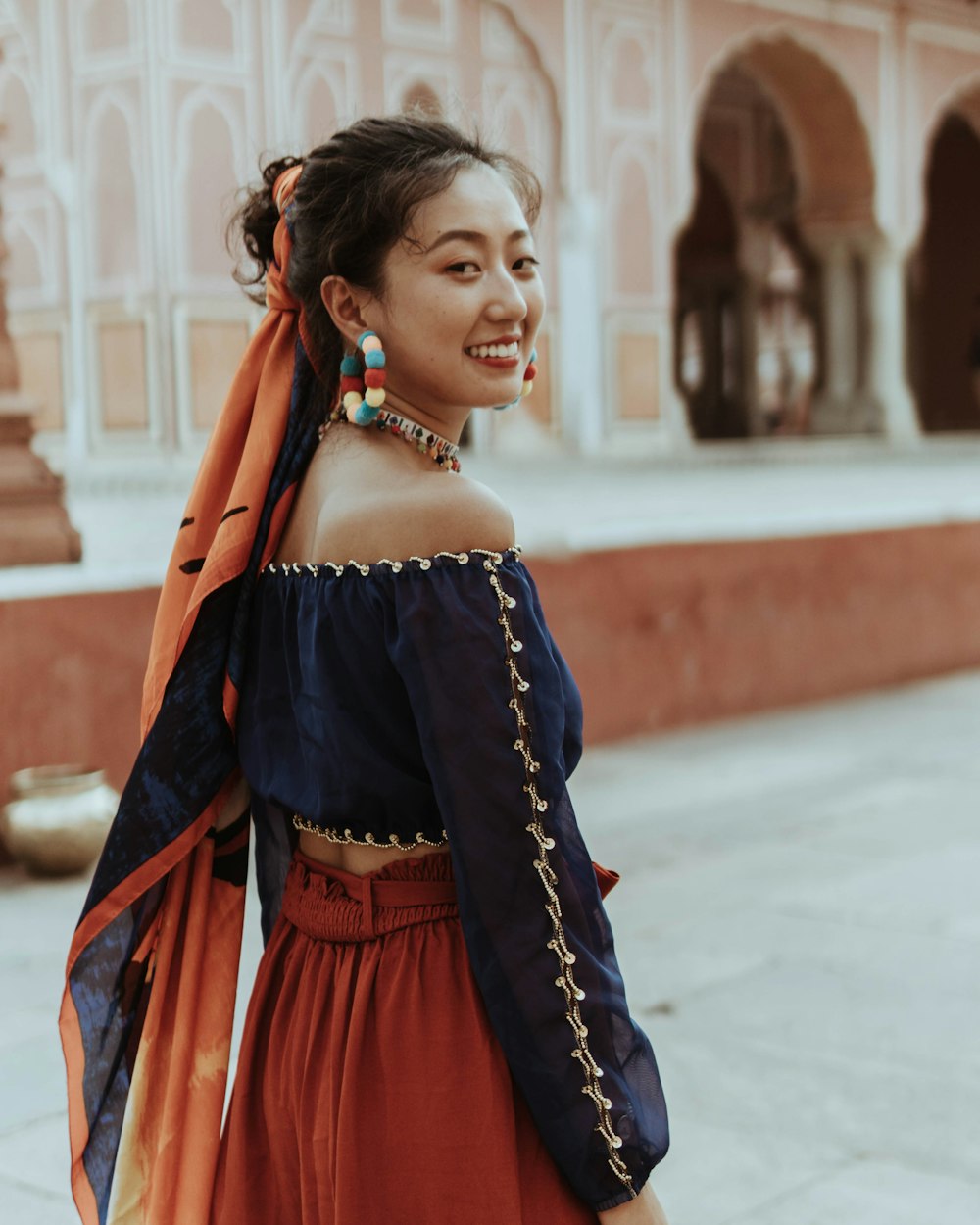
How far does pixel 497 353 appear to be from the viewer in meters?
1.48

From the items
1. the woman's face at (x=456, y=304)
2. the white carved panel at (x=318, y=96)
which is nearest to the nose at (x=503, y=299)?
the woman's face at (x=456, y=304)

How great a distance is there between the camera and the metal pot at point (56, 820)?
4320mm

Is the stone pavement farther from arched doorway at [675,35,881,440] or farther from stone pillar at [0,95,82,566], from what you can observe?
arched doorway at [675,35,881,440]

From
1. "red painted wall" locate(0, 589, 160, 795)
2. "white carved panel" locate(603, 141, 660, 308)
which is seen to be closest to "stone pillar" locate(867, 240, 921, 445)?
"white carved panel" locate(603, 141, 660, 308)

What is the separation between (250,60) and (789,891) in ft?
12.1

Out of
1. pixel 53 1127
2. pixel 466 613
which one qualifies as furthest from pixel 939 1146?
pixel 466 613

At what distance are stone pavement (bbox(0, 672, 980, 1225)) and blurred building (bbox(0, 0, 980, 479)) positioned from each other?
1.70 meters

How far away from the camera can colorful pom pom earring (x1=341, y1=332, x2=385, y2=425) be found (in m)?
1.45

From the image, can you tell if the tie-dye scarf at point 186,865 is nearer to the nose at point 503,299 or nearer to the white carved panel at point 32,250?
the nose at point 503,299

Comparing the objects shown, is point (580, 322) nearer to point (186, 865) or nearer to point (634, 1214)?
point (186, 865)

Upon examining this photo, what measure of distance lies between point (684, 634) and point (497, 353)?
521 centimetres

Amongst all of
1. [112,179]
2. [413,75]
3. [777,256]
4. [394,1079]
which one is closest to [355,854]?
[394,1079]

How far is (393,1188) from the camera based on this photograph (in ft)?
4.72

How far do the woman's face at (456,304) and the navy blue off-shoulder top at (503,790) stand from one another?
18 cm
